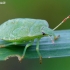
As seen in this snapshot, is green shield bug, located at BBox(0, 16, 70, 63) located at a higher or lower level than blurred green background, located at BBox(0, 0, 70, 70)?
higher

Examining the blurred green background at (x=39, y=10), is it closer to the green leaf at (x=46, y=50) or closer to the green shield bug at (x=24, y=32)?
the green leaf at (x=46, y=50)

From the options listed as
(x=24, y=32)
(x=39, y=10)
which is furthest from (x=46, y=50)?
(x=39, y=10)

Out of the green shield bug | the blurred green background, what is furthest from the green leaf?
the blurred green background

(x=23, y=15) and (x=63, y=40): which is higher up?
(x=63, y=40)

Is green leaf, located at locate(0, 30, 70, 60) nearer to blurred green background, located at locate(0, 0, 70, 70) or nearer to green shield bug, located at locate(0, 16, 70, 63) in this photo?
green shield bug, located at locate(0, 16, 70, 63)

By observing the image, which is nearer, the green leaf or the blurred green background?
the green leaf

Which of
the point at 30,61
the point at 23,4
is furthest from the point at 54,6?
the point at 30,61

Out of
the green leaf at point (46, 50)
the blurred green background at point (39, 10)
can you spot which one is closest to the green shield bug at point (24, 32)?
the green leaf at point (46, 50)

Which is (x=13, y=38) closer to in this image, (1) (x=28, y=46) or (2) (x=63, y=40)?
(1) (x=28, y=46)
